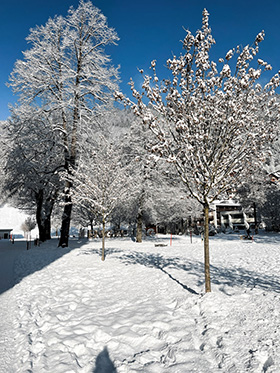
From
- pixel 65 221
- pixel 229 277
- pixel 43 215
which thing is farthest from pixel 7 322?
pixel 43 215

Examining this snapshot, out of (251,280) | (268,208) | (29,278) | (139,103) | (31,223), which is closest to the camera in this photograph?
(139,103)

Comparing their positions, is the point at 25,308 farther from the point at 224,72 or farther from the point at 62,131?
the point at 62,131

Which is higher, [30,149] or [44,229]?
[30,149]

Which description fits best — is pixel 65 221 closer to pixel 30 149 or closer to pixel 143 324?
pixel 30 149

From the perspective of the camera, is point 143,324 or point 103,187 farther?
point 103,187

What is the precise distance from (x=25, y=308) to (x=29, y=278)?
3017 mm

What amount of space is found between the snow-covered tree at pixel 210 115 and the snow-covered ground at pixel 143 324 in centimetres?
115

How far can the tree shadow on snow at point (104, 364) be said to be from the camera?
10.8 feet

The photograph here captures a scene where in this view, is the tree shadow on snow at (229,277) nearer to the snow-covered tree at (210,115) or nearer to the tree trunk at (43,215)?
the snow-covered tree at (210,115)

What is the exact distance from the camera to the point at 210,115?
547cm

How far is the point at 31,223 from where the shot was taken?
53375 millimetres

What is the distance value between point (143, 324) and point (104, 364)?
1165mm

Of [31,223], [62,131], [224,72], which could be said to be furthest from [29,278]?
[31,223]

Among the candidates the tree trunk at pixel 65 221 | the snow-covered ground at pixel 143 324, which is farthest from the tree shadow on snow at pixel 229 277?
the tree trunk at pixel 65 221
